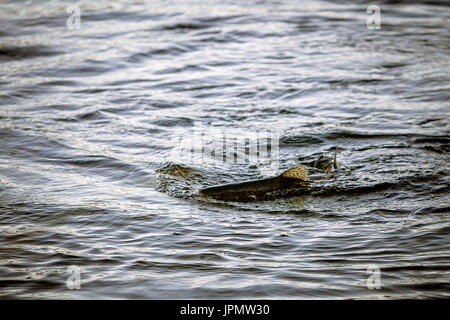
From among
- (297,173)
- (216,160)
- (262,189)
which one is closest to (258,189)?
(262,189)

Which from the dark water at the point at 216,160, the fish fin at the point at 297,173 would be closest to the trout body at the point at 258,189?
the fish fin at the point at 297,173

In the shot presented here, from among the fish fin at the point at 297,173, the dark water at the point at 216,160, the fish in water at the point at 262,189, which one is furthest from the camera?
the fish fin at the point at 297,173

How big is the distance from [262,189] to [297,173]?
1.53 ft

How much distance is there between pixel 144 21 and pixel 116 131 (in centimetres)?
633

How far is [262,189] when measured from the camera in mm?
5418

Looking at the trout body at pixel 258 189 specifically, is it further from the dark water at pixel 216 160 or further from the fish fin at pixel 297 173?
the dark water at pixel 216 160

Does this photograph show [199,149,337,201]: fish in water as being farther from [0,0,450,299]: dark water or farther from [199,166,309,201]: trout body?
[0,0,450,299]: dark water

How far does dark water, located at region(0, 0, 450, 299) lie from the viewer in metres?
4.18

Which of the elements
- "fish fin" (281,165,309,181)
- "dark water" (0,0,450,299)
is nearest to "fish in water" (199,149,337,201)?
"fish fin" (281,165,309,181)

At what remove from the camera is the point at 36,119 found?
26.2 ft

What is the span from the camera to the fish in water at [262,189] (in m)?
5.37

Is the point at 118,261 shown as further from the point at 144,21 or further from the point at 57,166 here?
the point at 144,21

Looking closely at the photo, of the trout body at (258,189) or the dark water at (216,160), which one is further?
the trout body at (258,189)

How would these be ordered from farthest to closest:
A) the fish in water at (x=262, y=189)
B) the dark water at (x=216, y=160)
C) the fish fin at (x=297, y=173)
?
the fish fin at (x=297, y=173)
the fish in water at (x=262, y=189)
the dark water at (x=216, y=160)
